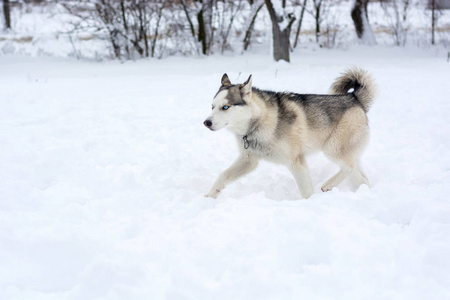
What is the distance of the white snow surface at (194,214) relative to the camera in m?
2.17

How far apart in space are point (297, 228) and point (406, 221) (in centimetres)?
83

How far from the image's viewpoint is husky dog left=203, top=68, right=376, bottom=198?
372cm

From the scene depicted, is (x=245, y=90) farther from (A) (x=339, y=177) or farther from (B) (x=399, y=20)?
(B) (x=399, y=20)

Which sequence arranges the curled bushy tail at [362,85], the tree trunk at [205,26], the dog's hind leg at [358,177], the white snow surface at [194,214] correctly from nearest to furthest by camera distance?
the white snow surface at [194,214] < the dog's hind leg at [358,177] < the curled bushy tail at [362,85] < the tree trunk at [205,26]

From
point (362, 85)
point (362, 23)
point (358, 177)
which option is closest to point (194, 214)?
point (358, 177)

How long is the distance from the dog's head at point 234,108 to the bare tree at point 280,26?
27.2 feet

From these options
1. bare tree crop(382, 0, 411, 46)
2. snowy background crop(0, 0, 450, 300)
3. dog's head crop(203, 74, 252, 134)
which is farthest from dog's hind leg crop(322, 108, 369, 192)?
bare tree crop(382, 0, 411, 46)

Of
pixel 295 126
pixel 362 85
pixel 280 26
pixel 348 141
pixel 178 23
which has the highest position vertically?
pixel 178 23

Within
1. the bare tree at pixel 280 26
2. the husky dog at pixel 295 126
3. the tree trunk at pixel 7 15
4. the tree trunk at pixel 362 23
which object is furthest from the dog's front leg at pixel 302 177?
the tree trunk at pixel 7 15

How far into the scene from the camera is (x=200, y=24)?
551 inches

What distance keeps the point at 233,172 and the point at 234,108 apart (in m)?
0.72

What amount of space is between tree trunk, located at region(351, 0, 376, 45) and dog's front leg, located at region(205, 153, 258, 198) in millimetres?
14356

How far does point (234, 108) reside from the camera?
365cm

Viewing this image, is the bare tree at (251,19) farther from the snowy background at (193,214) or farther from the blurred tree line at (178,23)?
the snowy background at (193,214)
